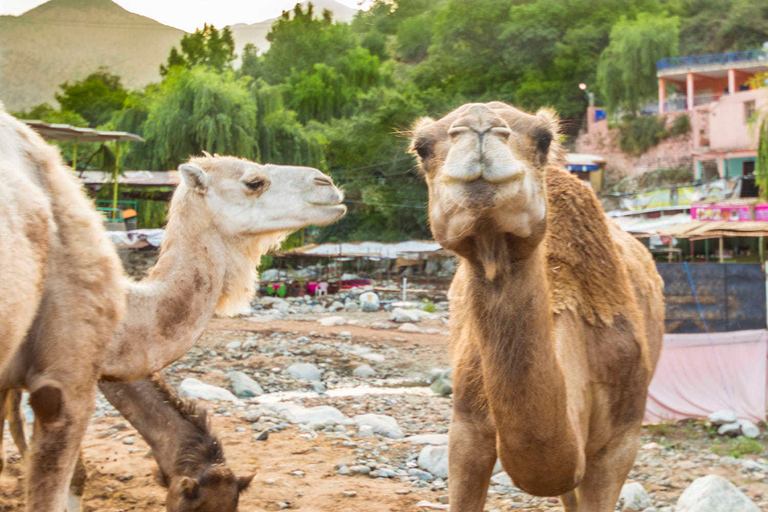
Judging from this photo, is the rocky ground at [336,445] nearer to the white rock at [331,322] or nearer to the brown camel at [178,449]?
the brown camel at [178,449]

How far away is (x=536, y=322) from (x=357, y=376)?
10155 mm

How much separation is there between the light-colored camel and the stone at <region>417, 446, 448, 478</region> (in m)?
4.04

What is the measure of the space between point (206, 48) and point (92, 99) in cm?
1131

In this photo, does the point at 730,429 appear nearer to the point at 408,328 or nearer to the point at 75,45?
the point at 408,328

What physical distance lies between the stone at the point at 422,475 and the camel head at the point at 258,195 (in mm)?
3047

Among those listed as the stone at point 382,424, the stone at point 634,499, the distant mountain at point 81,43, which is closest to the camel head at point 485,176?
the stone at point 634,499

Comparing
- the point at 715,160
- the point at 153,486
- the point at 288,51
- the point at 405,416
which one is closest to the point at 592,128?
the point at 715,160

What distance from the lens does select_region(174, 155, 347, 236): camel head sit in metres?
4.52

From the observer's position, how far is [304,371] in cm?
1218

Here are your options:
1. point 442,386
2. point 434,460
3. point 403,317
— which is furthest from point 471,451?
point 403,317

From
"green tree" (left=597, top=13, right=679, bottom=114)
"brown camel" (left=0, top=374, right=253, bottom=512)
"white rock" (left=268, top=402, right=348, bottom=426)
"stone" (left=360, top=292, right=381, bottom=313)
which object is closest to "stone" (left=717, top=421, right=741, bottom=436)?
"white rock" (left=268, top=402, right=348, bottom=426)

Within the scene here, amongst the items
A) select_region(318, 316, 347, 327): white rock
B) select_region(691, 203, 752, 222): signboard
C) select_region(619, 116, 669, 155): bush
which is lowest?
select_region(318, 316, 347, 327): white rock

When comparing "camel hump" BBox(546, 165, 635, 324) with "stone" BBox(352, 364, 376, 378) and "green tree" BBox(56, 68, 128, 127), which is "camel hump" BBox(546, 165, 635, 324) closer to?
"stone" BBox(352, 364, 376, 378)

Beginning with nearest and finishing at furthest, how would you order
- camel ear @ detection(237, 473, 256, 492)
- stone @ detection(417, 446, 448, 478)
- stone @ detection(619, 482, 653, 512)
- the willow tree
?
camel ear @ detection(237, 473, 256, 492) → stone @ detection(619, 482, 653, 512) → stone @ detection(417, 446, 448, 478) → the willow tree
